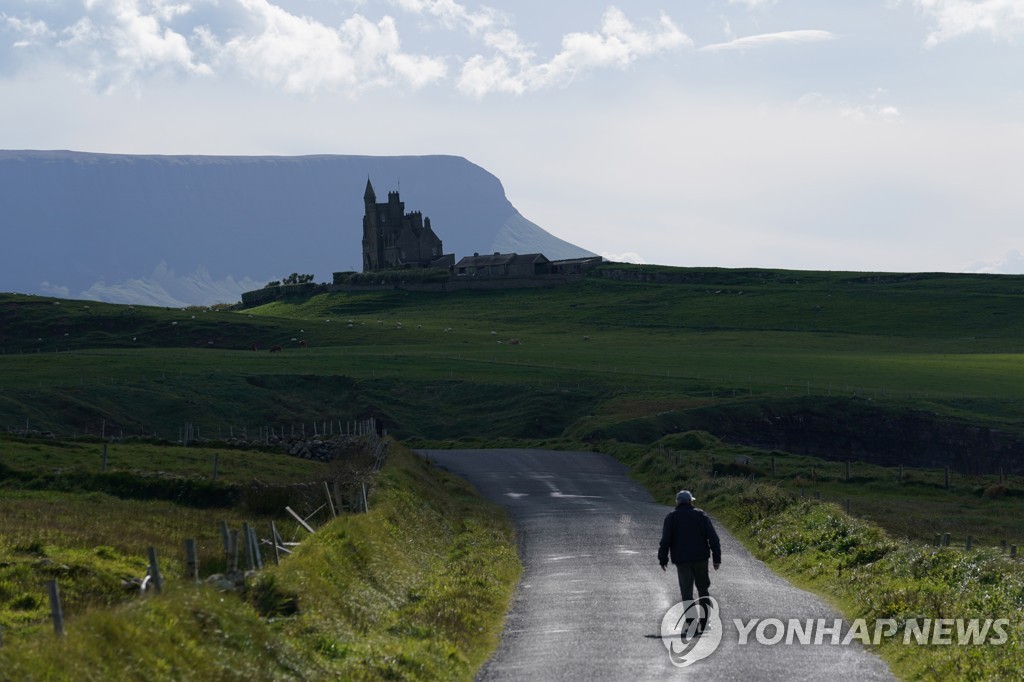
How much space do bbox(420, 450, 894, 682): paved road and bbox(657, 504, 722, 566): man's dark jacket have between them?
0.96 metres

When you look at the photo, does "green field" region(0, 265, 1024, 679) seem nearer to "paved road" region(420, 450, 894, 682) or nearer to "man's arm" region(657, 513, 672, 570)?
"paved road" region(420, 450, 894, 682)

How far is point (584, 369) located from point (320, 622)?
269ft

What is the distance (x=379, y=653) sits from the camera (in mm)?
17797

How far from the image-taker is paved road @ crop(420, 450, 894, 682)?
57.6 feet

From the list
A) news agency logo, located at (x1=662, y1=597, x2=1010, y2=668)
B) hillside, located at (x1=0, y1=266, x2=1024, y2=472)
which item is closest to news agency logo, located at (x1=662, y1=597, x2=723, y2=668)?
news agency logo, located at (x1=662, y1=597, x2=1010, y2=668)

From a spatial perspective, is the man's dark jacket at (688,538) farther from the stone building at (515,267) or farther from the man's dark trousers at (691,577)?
the stone building at (515,267)

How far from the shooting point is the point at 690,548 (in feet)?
71.5

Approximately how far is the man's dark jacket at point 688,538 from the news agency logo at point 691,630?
77cm

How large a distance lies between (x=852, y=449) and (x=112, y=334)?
256 feet

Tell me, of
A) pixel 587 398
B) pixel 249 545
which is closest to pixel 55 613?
pixel 249 545

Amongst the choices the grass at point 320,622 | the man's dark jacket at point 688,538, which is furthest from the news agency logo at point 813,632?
the grass at point 320,622

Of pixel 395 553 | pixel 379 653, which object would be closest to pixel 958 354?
pixel 395 553

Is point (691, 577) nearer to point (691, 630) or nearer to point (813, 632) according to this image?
point (691, 630)

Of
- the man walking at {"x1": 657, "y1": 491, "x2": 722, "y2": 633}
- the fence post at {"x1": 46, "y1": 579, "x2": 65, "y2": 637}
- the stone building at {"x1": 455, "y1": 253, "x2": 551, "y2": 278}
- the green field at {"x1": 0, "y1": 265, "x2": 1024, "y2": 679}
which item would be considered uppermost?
the stone building at {"x1": 455, "y1": 253, "x2": 551, "y2": 278}
